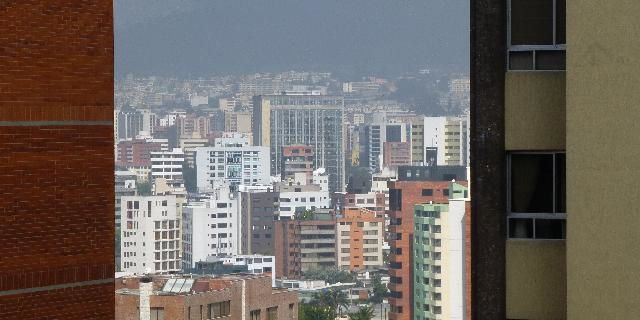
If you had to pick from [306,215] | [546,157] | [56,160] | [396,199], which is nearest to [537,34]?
[546,157]

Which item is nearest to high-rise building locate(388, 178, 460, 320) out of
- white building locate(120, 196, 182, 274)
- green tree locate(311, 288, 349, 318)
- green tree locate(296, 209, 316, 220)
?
green tree locate(311, 288, 349, 318)

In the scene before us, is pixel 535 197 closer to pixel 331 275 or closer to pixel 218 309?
pixel 218 309

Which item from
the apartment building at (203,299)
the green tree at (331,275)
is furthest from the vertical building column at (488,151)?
the green tree at (331,275)

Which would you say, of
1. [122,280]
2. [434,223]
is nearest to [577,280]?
[122,280]

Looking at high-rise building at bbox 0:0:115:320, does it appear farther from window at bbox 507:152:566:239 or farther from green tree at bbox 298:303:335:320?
green tree at bbox 298:303:335:320

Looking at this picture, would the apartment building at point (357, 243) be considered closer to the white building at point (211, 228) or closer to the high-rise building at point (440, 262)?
the white building at point (211, 228)

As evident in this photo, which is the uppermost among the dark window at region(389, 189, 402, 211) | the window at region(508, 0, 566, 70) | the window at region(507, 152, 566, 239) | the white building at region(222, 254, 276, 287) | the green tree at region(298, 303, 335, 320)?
the window at region(508, 0, 566, 70)
